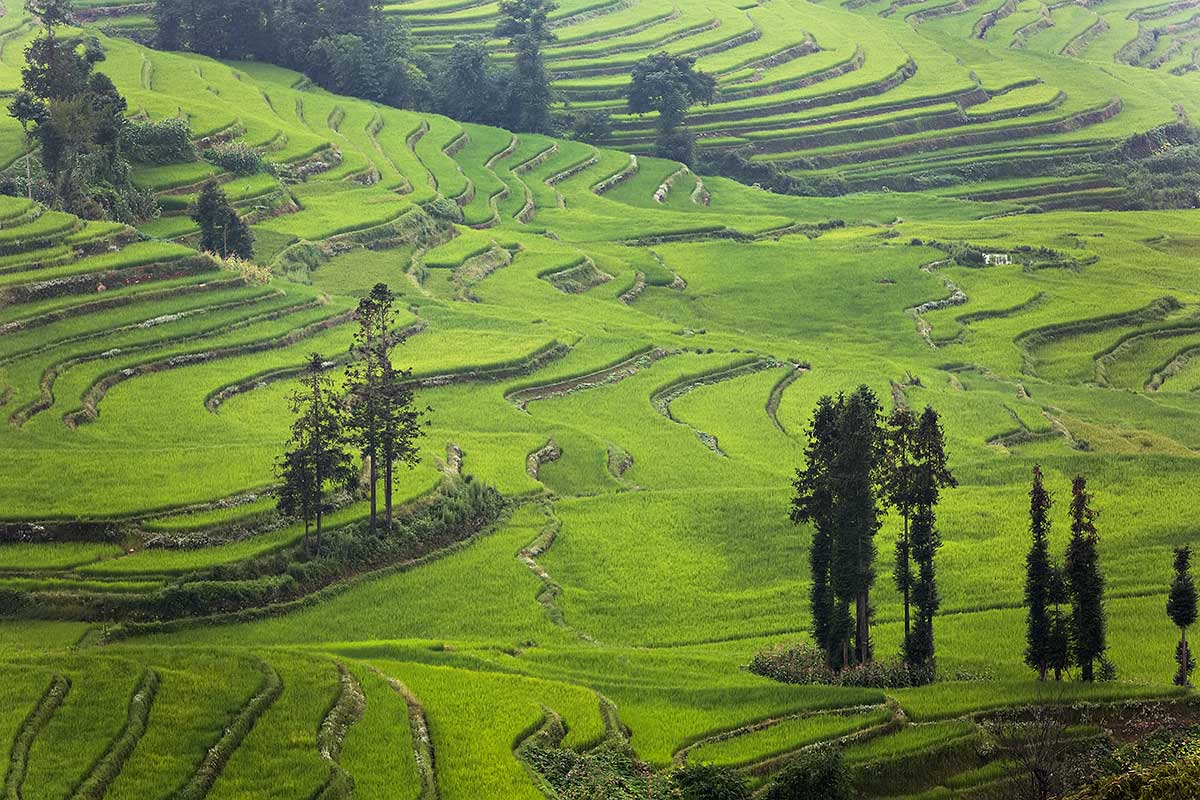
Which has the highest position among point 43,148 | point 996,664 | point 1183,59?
point 1183,59

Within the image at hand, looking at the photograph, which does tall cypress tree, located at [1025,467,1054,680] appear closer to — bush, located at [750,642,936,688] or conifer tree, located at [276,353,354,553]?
bush, located at [750,642,936,688]

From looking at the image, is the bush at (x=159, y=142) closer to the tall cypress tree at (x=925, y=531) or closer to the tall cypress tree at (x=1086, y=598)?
the tall cypress tree at (x=925, y=531)

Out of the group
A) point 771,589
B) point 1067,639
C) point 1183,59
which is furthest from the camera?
point 1183,59

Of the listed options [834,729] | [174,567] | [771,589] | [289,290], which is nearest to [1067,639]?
[834,729]

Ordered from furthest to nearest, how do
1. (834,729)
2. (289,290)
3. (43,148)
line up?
(43,148)
(289,290)
(834,729)

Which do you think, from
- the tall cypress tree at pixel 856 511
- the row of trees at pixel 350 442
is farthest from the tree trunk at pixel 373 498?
the tall cypress tree at pixel 856 511

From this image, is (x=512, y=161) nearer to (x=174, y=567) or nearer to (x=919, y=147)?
(x=919, y=147)
